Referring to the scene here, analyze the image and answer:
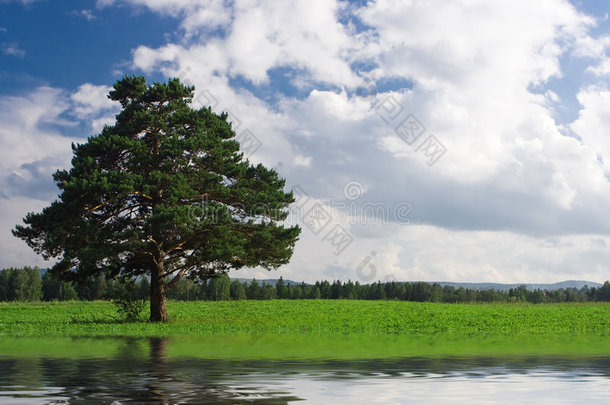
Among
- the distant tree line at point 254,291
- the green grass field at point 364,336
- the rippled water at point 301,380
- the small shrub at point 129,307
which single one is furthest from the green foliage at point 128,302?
the distant tree line at point 254,291

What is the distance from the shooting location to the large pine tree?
3534 cm

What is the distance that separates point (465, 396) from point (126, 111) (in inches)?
1363

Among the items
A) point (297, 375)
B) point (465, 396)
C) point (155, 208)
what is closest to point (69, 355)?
point (297, 375)

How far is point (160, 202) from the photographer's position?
37.5m

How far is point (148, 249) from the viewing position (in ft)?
124

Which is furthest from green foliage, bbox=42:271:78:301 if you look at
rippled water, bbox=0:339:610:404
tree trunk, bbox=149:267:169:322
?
rippled water, bbox=0:339:610:404

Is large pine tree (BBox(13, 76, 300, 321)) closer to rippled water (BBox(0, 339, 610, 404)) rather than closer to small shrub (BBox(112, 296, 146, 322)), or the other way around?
small shrub (BBox(112, 296, 146, 322))

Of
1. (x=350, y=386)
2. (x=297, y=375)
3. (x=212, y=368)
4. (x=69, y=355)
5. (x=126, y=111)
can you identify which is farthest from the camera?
(x=126, y=111)

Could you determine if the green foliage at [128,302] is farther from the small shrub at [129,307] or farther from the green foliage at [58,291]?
the green foliage at [58,291]

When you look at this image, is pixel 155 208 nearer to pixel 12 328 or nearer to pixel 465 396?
pixel 12 328

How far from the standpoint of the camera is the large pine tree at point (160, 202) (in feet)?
116

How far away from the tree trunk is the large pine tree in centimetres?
7

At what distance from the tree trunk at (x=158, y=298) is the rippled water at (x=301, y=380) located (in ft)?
68.3

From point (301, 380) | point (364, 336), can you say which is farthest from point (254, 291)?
point (301, 380)
